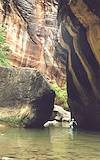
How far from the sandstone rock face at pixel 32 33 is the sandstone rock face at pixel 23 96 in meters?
16.5

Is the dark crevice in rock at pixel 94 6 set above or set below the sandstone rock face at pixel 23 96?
above

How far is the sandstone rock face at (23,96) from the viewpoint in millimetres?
15867

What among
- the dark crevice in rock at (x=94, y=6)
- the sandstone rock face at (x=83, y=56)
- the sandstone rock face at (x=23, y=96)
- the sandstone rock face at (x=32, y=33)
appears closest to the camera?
the dark crevice in rock at (x=94, y=6)

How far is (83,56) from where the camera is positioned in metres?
17.5

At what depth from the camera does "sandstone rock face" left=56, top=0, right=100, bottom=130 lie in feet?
47.1

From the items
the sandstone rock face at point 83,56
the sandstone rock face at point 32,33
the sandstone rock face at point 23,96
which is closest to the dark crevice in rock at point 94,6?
the sandstone rock face at point 83,56

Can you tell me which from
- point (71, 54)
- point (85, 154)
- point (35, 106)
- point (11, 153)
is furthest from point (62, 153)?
point (71, 54)

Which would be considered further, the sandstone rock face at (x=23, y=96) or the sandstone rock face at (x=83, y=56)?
the sandstone rock face at (x=23, y=96)

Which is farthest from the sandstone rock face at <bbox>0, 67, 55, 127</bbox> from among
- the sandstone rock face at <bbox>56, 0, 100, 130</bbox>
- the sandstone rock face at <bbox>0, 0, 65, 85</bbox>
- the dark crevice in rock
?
the sandstone rock face at <bbox>0, 0, 65, 85</bbox>

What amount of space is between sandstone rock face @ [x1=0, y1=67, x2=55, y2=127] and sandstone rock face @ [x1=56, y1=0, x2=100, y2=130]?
203 cm

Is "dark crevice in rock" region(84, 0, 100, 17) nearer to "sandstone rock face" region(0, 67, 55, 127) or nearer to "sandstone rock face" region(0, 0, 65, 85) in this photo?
"sandstone rock face" region(0, 67, 55, 127)

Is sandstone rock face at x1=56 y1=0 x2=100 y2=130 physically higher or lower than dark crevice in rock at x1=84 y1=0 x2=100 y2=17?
lower

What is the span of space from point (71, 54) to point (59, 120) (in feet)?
23.3

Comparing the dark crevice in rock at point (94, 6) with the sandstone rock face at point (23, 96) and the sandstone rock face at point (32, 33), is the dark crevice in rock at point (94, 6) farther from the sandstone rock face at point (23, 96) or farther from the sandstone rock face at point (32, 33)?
the sandstone rock face at point (32, 33)
